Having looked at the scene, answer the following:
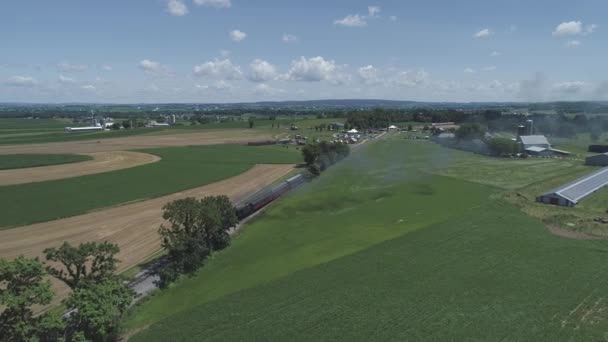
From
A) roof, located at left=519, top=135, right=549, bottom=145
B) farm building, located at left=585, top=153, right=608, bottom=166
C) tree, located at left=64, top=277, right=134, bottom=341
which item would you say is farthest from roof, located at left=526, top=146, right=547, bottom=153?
tree, located at left=64, top=277, right=134, bottom=341

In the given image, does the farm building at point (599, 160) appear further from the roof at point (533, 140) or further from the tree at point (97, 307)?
the tree at point (97, 307)

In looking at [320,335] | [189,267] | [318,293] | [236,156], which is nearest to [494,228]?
[318,293]

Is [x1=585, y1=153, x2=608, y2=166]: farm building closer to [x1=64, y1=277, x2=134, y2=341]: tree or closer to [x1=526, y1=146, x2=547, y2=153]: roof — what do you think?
[x1=526, y1=146, x2=547, y2=153]: roof

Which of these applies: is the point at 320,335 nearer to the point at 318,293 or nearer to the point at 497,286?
the point at 318,293

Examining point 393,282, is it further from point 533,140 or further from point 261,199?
point 533,140

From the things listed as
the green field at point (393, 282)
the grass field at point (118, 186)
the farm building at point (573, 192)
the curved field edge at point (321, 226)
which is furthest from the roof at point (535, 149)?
the green field at point (393, 282)
